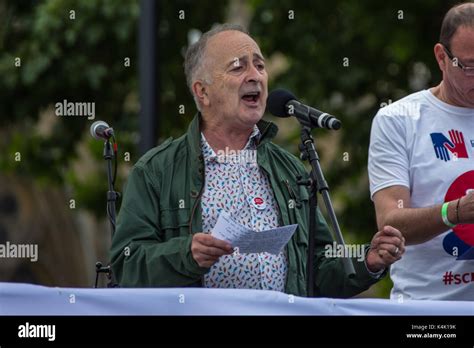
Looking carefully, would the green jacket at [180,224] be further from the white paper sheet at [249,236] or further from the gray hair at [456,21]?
the gray hair at [456,21]

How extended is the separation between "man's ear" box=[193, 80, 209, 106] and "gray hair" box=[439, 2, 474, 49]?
1014 mm

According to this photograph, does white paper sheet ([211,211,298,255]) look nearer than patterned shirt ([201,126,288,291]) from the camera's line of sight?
Yes

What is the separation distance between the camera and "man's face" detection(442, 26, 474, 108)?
4895 mm

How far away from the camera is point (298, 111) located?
452cm

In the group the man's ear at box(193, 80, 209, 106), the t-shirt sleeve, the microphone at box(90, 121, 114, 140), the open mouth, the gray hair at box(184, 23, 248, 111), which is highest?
the gray hair at box(184, 23, 248, 111)

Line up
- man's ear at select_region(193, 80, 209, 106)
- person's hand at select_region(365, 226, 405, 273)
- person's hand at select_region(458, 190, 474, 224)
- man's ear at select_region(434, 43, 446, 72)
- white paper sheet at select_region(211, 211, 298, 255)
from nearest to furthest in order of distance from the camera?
white paper sheet at select_region(211, 211, 298, 255) → person's hand at select_region(365, 226, 405, 273) → person's hand at select_region(458, 190, 474, 224) → man's ear at select_region(193, 80, 209, 106) → man's ear at select_region(434, 43, 446, 72)

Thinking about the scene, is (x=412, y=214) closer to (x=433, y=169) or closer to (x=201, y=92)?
(x=433, y=169)

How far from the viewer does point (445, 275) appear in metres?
4.79

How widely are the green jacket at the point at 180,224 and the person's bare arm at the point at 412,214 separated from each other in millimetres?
289

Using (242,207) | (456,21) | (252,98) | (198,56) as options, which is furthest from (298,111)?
(456,21)

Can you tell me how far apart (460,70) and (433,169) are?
409 mm

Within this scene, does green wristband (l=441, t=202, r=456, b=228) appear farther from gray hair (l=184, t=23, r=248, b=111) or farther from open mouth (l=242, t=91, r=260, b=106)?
gray hair (l=184, t=23, r=248, b=111)

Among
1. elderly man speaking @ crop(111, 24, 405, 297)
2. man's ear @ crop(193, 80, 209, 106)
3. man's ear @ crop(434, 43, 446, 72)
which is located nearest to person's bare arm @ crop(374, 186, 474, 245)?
elderly man speaking @ crop(111, 24, 405, 297)

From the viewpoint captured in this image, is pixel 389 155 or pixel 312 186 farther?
pixel 389 155
